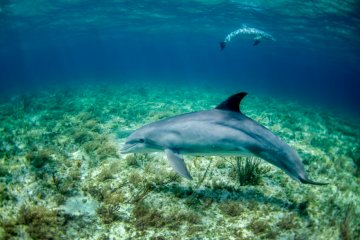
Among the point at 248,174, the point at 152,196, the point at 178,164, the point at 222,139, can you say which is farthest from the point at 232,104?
the point at 152,196

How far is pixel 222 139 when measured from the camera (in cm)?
565

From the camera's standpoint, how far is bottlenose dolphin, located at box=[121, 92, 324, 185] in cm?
562

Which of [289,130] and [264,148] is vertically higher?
[264,148]

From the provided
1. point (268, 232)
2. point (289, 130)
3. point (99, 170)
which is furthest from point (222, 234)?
point (289, 130)

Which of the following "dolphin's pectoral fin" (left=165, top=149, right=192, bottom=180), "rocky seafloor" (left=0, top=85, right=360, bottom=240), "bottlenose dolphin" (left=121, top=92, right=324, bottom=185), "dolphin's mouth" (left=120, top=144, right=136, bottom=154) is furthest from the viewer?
"dolphin's mouth" (left=120, top=144, right=136, bottom=154)

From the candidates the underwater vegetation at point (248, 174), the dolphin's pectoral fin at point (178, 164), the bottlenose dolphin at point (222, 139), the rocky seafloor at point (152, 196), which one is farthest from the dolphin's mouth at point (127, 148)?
the underwater vegetation at point (248, 174)

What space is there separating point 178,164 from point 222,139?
1053 mm

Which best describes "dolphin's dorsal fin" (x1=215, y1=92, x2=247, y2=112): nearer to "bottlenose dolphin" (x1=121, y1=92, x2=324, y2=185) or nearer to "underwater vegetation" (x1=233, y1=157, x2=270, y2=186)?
"bottlenose dolphin" (x1=121, y1=92, x2=324, y2=185)

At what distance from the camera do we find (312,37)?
4000 cm

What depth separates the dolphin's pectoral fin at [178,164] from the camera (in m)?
5.00

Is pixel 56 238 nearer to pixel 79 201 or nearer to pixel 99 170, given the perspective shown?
pixel 79 201

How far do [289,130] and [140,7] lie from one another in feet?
86.3

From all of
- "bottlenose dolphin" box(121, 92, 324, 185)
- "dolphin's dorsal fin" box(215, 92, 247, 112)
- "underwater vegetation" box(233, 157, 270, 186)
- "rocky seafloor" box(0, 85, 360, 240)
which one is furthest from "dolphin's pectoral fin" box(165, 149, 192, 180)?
"underwater vegetation" box(233, 157, 270, 186)

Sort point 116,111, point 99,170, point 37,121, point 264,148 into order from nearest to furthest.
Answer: point 264,148
point 99,170
point 37,121
point 116,111
